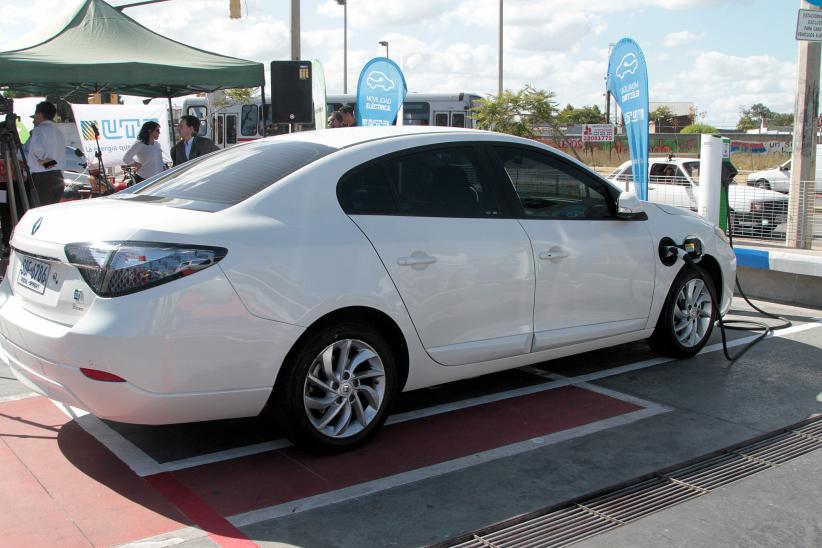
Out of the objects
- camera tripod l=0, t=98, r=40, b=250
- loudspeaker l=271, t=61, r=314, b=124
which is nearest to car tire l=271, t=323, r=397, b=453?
camera tripod l=0, t=98, r=40, b=250

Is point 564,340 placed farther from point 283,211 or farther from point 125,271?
point 125,271

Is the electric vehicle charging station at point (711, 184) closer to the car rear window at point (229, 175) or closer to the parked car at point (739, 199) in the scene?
the parked car at point (739, 199)

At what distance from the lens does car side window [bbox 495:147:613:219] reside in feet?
16.8

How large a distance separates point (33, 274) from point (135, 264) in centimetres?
80

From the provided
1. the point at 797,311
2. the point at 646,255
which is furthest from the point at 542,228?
A: the point at 797,311

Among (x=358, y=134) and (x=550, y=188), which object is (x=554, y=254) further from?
(x=358, y=134)

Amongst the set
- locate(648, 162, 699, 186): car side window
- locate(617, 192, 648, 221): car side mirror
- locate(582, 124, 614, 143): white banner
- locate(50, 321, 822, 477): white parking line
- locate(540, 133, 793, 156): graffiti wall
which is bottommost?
locate(50, 321, 822, 477): white parking line

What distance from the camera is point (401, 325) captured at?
174 inches

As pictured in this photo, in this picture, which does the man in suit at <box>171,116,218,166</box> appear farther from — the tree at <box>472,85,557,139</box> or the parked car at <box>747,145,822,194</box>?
the tree at <box>472,85,557,139</box>

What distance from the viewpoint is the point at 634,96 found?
9.85 metres

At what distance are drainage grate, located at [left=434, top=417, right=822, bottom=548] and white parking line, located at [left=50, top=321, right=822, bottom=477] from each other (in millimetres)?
892

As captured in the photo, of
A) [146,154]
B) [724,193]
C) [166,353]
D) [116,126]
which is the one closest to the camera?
[166,353]

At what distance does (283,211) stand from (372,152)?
700 millimetres

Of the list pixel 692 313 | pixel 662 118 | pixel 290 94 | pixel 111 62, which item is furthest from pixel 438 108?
pixel 662 118
